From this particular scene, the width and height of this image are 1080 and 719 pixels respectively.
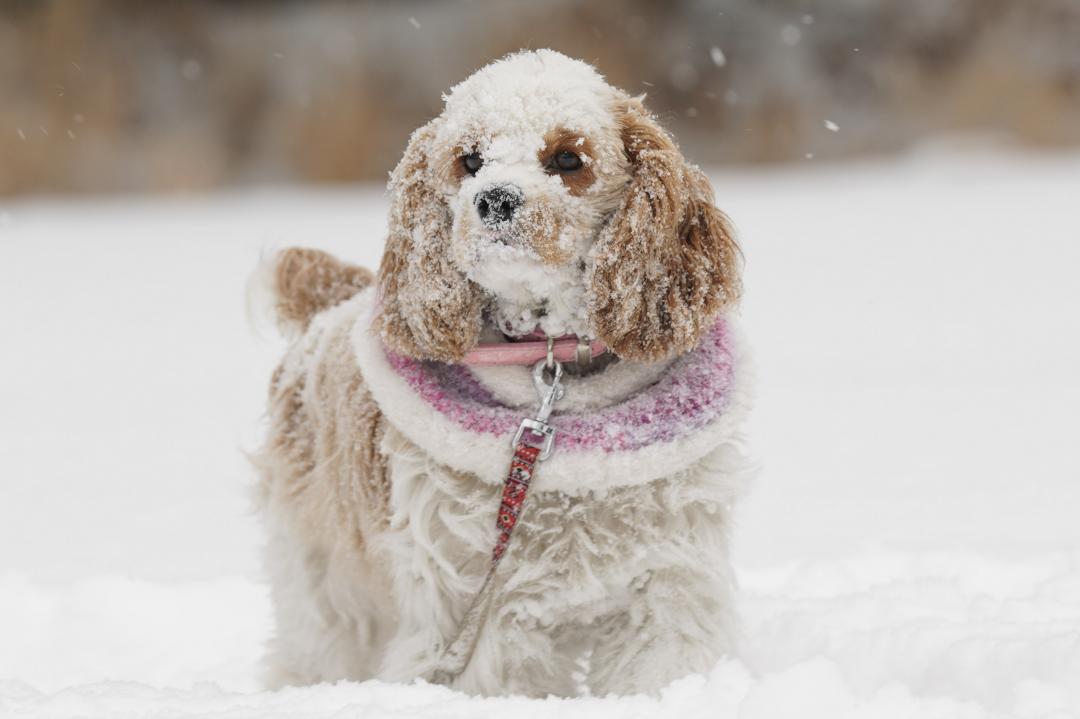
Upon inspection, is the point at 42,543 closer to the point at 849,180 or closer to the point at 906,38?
the point at 849,180

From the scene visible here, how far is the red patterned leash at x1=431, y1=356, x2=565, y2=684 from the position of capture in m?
2.54

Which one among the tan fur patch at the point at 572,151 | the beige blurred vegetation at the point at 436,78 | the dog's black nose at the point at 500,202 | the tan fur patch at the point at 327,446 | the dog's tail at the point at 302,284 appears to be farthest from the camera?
the beige blurred vegetation at the point at 436,78

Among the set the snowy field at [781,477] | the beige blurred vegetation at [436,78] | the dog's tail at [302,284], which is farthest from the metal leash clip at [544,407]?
the beige blurred vegetation at [436,78]

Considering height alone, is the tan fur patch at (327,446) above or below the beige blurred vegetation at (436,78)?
below

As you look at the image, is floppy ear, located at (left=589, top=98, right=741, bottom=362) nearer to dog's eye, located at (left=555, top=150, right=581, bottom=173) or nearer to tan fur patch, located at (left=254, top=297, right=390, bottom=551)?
dog's eye, located at (left=555, top=150, right=581, bottom=173)

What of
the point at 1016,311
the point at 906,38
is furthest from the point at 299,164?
the point at 1016,311

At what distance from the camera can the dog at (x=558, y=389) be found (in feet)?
8.36

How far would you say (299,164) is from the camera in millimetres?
15000

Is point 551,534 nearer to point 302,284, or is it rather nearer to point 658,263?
point 658,263

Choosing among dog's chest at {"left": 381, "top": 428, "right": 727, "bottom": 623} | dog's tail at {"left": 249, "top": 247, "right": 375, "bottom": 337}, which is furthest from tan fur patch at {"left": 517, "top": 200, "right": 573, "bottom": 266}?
dog's tail at {"left": 249, "top": 247, "right": 375, "bottom": 337}

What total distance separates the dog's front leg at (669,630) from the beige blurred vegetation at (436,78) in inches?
454

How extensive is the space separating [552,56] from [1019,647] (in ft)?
5.16

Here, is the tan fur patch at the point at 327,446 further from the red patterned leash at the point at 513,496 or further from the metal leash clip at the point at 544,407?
the metal leash clip at the point at 544,407

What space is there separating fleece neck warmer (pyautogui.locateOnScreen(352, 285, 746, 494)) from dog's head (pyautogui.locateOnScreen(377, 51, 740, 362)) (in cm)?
8
